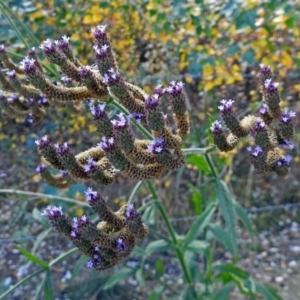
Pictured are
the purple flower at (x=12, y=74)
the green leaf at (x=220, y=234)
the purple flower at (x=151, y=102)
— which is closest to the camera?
the purple flower at (x=151, y=102)

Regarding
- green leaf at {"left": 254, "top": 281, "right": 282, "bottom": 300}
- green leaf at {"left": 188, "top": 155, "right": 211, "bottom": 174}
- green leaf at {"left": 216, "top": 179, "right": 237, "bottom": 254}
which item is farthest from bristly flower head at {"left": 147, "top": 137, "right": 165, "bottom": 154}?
green leaf at {"left": 254, "top": 281, "right": 282, "bottom": 300}

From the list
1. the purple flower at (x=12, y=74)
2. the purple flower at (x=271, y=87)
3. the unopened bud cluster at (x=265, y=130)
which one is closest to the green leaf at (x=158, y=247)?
the purple flower at (x=12, y=74)

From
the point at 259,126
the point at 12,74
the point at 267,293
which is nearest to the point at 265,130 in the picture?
the point at 259,126

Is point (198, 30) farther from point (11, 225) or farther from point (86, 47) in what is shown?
point (11, 225)

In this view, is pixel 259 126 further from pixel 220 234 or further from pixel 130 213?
pixel 220 234

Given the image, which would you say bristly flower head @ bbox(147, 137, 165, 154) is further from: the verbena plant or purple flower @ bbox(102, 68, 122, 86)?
purple flower @ bbox(102, 68, 122, 86)

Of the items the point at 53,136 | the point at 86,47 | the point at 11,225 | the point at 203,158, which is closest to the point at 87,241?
the point at 203,158

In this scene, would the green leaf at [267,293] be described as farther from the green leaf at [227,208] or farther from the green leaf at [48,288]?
the green leaf at [48,288]
